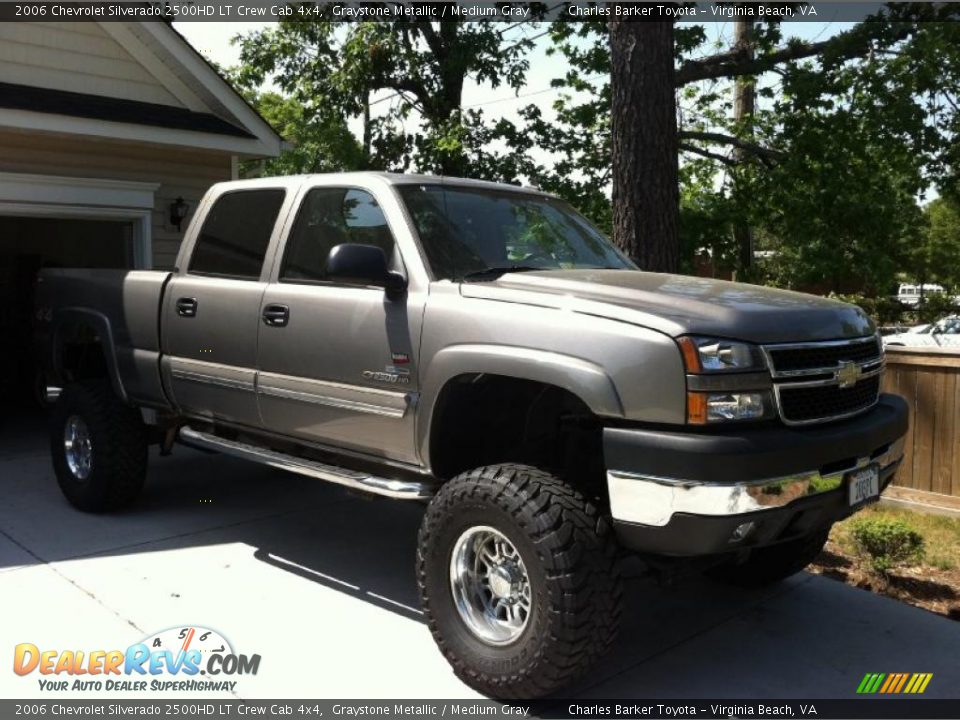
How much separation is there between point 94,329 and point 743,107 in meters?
12.4

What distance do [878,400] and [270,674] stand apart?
2.95 metres

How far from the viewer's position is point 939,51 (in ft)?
33.2

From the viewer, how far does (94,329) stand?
20.4ft

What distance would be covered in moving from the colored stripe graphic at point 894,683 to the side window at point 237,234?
3.63 meters

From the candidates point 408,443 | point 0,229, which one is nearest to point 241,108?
point 0,229

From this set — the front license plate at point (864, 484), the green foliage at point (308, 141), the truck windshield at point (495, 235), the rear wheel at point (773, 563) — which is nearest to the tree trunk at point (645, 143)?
the truck windshield at point (495, 235)

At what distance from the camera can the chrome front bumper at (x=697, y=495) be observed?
10.4 ft

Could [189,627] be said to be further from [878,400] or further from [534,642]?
[878,400]

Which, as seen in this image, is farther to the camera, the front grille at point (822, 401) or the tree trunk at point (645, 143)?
the tree trunk at point (645, 143)

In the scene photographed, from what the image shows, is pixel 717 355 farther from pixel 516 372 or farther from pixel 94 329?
pixel 94 329

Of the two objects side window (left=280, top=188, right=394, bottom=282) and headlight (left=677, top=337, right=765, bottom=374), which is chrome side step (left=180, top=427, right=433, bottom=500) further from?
headlight (left=677, top=337, right=765, bottom=374)

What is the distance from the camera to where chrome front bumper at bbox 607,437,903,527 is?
316cm

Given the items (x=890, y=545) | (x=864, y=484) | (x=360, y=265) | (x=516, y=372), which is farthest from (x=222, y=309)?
(x=890, y=545)

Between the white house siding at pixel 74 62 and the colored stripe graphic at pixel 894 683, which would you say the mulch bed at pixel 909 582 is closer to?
the colored stripe graphic at pixel 894 683
